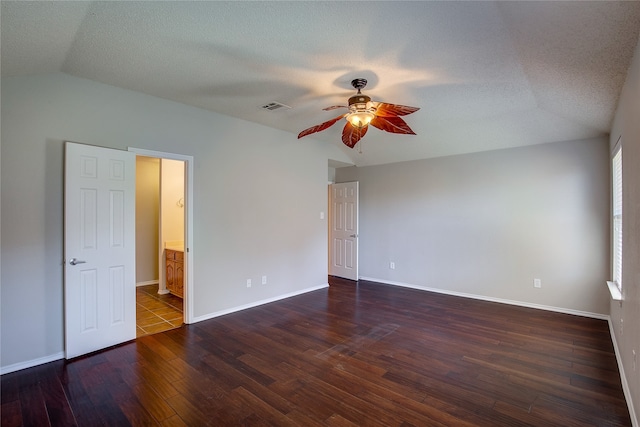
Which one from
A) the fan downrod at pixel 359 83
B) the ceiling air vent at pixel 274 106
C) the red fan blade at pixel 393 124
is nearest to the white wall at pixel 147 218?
the ceiling air vent at pixel 274 106

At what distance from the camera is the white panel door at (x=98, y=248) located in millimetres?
2926

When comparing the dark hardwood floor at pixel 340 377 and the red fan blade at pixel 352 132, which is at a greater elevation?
the red fan blade at pixel 352 132

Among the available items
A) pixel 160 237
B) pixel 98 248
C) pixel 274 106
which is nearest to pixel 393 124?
pixel 274 106

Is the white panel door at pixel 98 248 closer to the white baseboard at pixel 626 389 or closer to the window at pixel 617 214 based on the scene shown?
the white baseboard at pixel 626 389

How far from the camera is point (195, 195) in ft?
12.8

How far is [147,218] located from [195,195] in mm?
2619

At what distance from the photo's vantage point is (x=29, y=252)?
9.05ft

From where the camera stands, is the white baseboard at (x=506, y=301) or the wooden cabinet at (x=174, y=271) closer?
the white baseboard at (x=506, y=301)

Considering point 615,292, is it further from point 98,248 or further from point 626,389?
point 98,248

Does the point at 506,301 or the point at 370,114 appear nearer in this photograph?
the point at 370,114

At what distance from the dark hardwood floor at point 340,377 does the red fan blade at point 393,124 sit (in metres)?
2.18

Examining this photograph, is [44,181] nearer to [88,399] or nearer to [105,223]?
[105,223]

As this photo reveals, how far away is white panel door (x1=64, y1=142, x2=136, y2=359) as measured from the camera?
2.93 m

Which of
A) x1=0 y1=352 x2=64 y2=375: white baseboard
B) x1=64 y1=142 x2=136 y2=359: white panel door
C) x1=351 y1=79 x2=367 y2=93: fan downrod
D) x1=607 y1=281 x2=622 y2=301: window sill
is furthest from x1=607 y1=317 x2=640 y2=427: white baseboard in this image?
x1=0 y1=352 x2=64 y2=375: white baseboard
